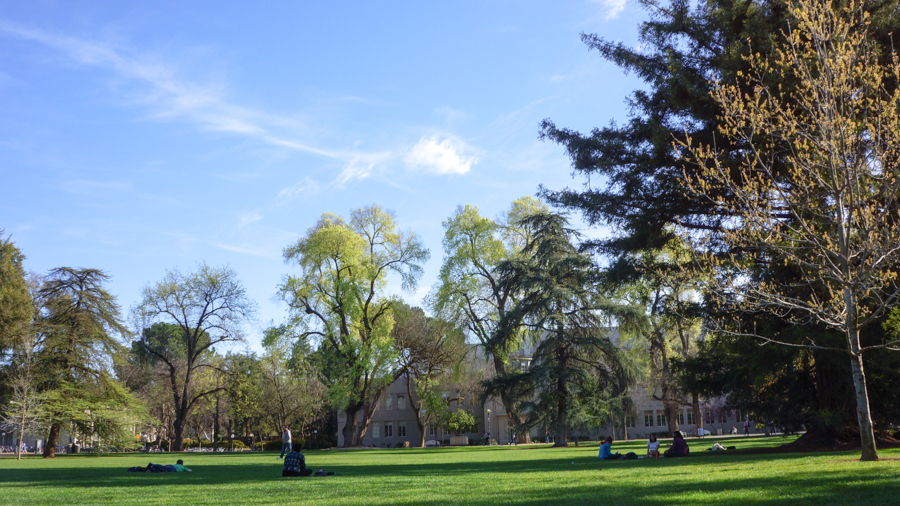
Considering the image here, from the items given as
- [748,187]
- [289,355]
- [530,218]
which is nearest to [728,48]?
[748,187]

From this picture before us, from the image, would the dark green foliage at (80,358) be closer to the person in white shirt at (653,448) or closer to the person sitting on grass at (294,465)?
the person sitting on grass at (294,465)

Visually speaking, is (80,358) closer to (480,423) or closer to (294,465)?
(294,465)

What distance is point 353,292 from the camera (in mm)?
46250

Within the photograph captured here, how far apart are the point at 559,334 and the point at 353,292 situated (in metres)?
17.6

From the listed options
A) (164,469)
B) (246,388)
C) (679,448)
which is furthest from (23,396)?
(679,448)

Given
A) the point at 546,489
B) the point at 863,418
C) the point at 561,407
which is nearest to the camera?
the point at 546,489

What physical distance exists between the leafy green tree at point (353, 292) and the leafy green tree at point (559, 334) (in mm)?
12100

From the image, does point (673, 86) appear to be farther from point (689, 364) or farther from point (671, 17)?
point (689, 364)

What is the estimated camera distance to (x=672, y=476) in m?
11.9

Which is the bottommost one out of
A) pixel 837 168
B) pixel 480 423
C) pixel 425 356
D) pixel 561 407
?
pixel 480 423

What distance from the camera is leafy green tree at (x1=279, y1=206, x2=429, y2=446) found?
44688mm

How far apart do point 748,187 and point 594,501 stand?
7708mm

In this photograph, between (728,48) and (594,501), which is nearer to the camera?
(594,501)

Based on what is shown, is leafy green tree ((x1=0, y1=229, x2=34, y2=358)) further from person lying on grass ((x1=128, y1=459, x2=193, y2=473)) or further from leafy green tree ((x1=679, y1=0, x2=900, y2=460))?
leafy green tree ((x1=679, y1=0, x2=900, y2=460))
